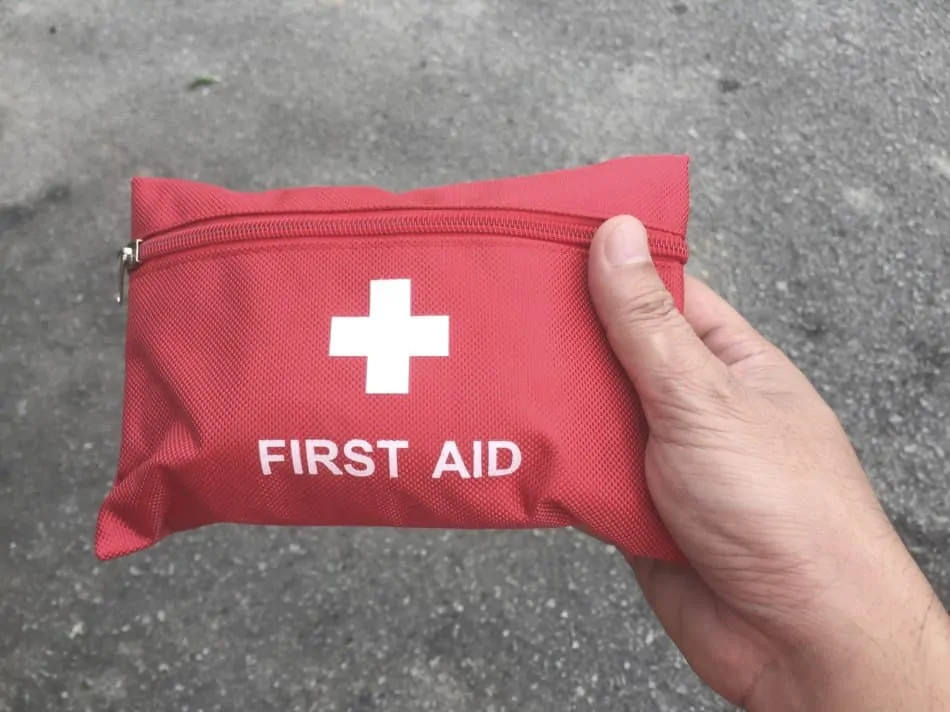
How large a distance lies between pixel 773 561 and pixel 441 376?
408mm

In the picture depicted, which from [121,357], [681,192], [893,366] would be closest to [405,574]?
[121,357]

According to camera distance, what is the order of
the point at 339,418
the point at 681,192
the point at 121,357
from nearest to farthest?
the point at 339,418 < the point at 681,192 < the point at 121,357

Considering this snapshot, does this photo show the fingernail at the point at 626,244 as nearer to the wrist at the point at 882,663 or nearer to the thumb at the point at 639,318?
the thumb at the point at 639,318

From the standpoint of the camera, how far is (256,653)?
1445 mm

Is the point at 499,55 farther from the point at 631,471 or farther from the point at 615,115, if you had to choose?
the point at 631,471

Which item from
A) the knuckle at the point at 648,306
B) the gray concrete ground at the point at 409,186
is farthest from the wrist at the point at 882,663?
the gray concrete ground at the point at 409,186

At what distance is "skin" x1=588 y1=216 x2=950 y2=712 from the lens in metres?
0.92

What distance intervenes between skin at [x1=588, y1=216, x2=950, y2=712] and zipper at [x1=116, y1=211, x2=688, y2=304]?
0.14ft

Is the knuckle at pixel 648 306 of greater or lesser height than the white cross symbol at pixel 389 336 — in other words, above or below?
above

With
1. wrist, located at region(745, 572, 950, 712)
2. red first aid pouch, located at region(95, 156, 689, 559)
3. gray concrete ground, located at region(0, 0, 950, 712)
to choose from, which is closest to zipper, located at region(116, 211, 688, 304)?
red first aid pouch, located at region(95, 156, 689, 559)

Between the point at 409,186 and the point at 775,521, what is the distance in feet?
3.56

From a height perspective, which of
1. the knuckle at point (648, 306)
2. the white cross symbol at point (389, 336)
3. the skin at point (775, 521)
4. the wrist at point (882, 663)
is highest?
the knuckle at point (648, 306)

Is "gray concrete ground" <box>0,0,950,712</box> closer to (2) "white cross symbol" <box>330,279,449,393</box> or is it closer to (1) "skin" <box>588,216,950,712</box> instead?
(1) "skin" <box>588,216,950,712</box>

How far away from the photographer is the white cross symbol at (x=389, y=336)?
35.4 inches
